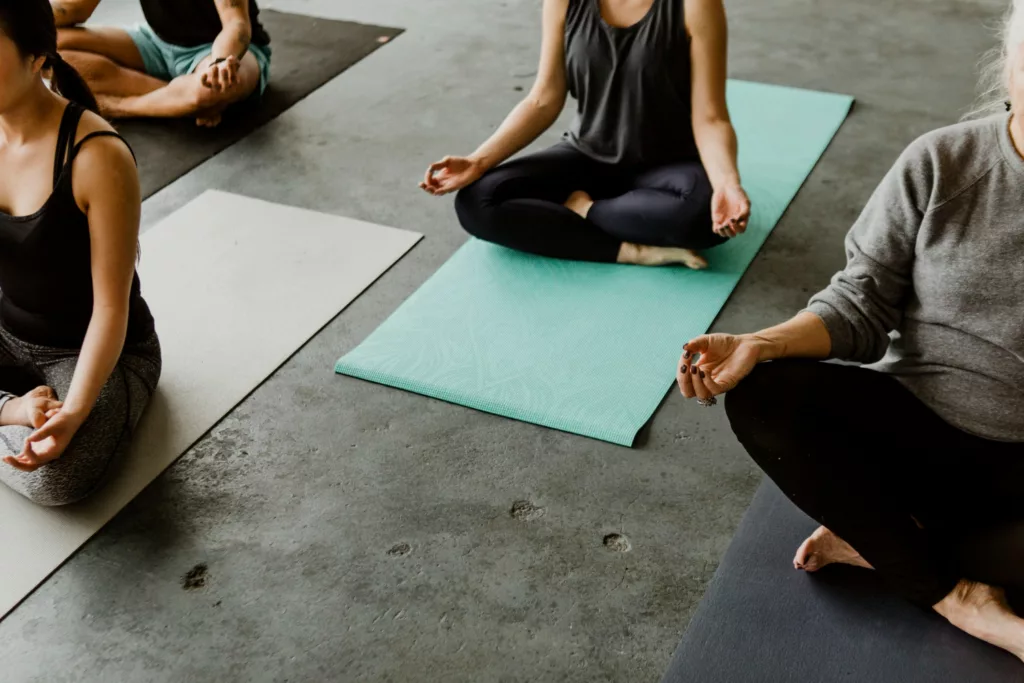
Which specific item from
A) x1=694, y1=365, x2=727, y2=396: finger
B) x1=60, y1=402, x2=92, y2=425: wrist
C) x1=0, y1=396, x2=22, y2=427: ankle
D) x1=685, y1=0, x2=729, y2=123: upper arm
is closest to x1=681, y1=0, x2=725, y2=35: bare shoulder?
x1=685, y1=0, x2=729, y2=123: upper arm

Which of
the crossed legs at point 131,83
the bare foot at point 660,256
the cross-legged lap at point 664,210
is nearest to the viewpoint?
the cross-legged lap at point 664,210

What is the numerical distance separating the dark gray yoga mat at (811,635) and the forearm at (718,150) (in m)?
0.93

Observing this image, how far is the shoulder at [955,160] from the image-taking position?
4.90 feet

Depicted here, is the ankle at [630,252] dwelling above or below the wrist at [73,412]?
below

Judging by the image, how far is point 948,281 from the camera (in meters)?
1.53

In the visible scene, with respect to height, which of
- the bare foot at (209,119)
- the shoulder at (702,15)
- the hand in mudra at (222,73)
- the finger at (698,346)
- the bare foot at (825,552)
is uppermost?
the shoulder at (702,15)

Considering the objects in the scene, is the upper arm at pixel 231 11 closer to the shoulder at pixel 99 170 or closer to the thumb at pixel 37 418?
the shoulder at pixel 99 170

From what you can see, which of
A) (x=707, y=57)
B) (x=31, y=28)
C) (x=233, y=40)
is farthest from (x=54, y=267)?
(x=233, y=40)

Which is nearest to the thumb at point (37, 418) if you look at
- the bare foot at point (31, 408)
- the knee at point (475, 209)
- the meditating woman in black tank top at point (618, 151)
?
the bare foot at point (31, 408)

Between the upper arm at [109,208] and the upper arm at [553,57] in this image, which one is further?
the upper arm at [553,57]

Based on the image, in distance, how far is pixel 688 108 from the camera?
99.0 inches

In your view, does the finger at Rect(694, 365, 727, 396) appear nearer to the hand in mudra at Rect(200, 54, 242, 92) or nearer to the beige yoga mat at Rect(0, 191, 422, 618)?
the beige yoga mat at Rect(0, 191, 422, 618)

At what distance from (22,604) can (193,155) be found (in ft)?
6.18

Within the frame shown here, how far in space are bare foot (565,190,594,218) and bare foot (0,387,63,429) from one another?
1.35 metres
